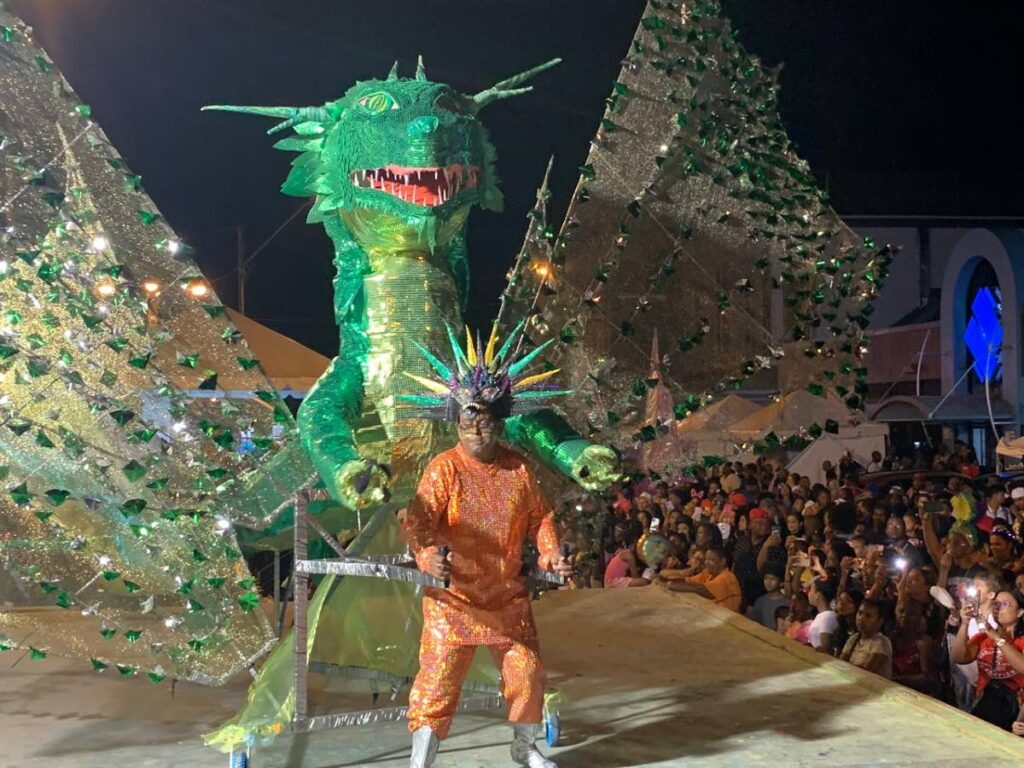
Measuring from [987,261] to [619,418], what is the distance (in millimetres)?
14223

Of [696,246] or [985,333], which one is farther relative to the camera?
[985,333]

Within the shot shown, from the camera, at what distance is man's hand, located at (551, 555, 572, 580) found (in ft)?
12.9

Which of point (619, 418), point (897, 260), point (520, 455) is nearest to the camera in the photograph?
point (520, 455)

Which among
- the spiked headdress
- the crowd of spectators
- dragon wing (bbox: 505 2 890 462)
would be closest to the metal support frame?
the spiked headdress

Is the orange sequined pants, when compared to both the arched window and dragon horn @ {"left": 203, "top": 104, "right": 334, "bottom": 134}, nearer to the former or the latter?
dragon horn @ {"left": 203, "top": 104, "right": 334, "bottom": 134}

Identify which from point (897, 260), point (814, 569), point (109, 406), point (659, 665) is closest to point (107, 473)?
point (109, 406)

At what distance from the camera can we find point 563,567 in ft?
12.9

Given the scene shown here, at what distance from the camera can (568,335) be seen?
4.89m

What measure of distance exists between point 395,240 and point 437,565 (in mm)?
1464

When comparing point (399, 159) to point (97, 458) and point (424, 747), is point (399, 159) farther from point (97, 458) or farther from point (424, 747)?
point (424, 747)

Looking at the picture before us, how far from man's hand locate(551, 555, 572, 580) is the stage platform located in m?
0.79

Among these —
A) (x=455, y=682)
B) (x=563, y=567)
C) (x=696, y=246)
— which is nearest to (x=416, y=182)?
(x=696, y=246)

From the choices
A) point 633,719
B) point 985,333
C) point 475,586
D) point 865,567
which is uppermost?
point 985,333

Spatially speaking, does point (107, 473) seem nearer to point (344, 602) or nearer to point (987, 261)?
point (344, 602)
